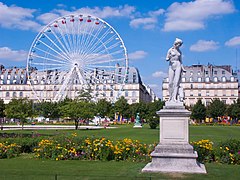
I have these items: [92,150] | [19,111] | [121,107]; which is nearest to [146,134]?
[19,111]


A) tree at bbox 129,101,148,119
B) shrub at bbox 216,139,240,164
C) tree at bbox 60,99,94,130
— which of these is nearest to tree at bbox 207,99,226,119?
tree at bbox 129,101,148,119

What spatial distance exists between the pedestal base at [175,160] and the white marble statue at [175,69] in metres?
1.80

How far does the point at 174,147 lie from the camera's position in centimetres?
1295

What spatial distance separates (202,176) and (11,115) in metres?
38.4

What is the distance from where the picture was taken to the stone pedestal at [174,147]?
12.8m

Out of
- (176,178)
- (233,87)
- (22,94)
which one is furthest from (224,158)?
(22,94)

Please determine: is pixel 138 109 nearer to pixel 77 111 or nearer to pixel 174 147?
pixel 77 111

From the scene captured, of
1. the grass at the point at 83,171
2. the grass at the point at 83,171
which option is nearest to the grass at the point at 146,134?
the grass at the point at 83,171

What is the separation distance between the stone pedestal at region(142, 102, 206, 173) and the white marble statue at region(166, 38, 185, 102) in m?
0.52

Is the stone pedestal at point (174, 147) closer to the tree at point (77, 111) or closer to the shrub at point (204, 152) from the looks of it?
the shrub at point (204, 152)

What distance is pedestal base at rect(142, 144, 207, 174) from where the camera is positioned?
12.7 metres

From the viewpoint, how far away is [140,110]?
328 ft

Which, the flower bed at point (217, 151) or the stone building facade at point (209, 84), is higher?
the stone building facade at point (209, 84)

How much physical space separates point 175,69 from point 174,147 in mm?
2934
